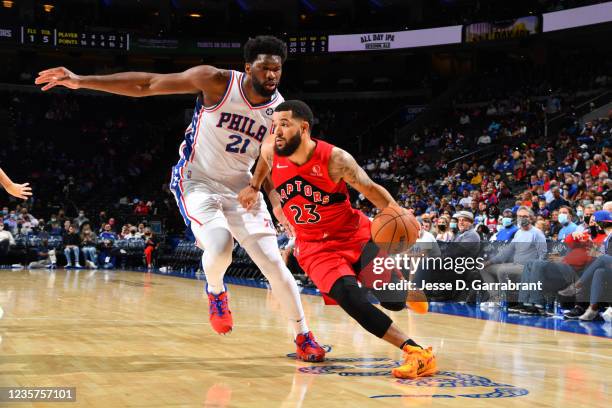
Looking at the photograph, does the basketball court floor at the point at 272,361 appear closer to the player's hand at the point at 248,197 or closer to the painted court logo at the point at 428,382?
the painted court logo at the point at 428,382

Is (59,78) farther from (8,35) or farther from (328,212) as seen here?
(8,35)

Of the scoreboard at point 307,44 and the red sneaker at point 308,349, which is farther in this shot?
the scoreboard at point 307,44

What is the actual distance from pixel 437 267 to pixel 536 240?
133 cm

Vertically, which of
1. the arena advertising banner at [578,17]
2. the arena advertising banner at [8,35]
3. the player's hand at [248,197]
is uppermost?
the arena advertising banner at [8,35]

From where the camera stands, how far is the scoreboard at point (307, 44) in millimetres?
27000

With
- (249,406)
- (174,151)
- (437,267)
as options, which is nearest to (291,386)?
(249,406)

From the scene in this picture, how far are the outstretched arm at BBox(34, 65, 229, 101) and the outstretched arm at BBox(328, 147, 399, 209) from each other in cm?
102

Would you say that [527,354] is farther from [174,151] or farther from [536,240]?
[174,151]

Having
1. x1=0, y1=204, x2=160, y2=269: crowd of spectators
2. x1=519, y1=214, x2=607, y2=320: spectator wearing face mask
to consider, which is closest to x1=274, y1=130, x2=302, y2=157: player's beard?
x1=519, y1=214, x2=607, y2=320: spectator wearing face mask

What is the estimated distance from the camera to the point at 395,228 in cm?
439

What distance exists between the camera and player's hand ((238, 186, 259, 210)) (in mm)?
5023

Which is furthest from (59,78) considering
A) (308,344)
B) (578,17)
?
(578,17)

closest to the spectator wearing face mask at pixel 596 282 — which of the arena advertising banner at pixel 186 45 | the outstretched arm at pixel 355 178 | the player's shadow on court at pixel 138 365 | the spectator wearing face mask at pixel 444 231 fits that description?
the spectator wearing face mask at pixel 444 231

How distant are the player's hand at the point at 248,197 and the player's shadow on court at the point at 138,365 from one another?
106 centimetres
